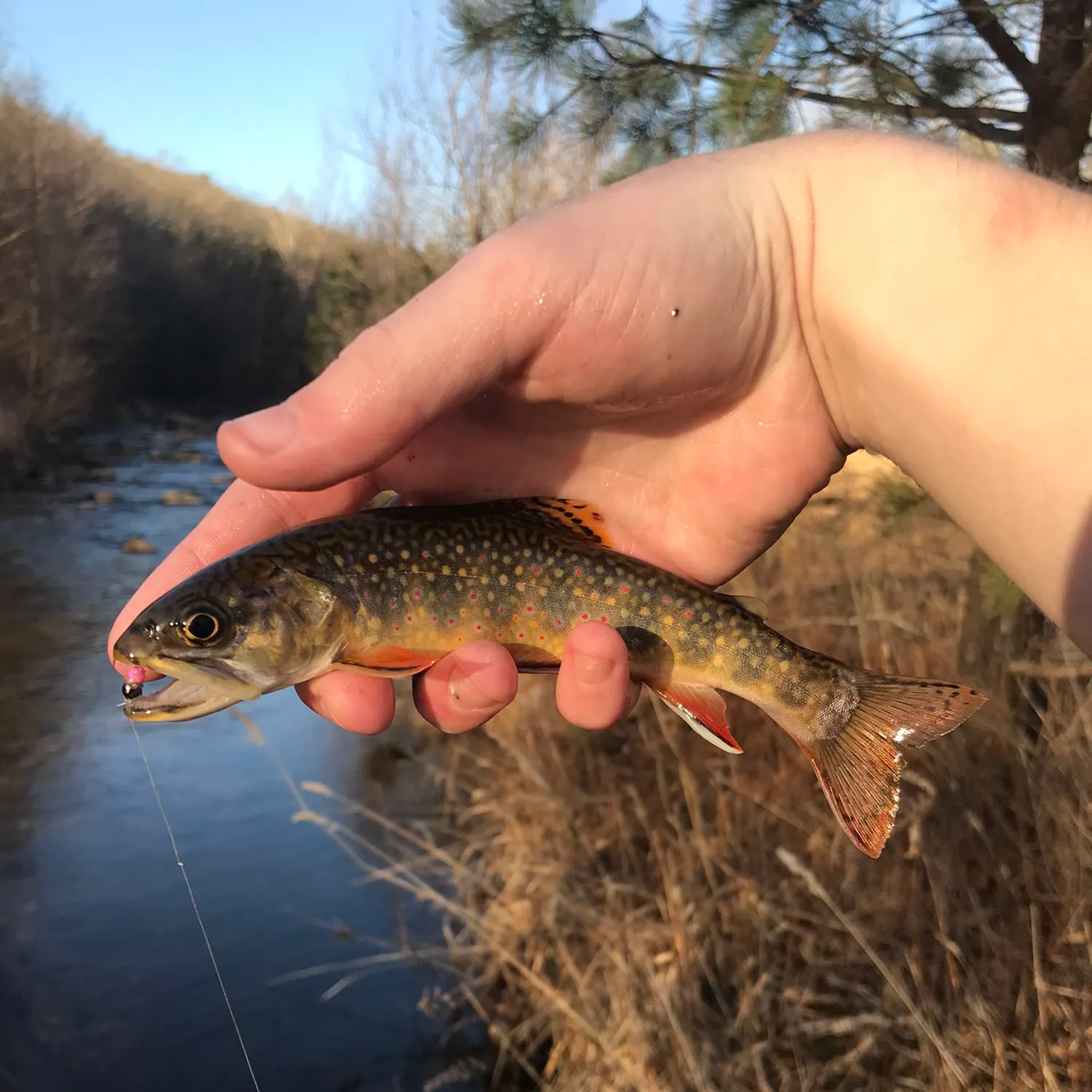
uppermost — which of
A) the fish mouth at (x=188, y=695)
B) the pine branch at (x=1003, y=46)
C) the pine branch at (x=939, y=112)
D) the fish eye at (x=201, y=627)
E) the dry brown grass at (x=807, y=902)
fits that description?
the pine branch at (x=1003, y=46)

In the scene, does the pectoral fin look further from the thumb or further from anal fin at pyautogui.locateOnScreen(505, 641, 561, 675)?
the thumb

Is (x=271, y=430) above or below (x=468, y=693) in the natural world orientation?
above

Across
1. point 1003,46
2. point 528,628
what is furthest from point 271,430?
point 1003,46

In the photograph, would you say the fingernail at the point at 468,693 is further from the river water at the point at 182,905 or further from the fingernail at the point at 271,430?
the river water at the point at 182,905

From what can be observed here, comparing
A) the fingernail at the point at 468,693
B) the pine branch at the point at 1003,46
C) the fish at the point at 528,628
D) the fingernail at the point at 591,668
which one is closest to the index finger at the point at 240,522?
the fish at the point at 528,628

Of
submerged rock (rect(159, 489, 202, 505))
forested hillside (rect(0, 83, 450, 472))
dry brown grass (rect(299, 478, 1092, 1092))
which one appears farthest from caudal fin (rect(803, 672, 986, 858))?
forested hillside (rect(0, 83, 450, 472))

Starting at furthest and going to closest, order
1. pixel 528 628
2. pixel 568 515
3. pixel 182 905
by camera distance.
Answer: pixel 182 905, pixel 568 515, pixel 528 628

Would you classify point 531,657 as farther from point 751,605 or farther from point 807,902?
point 807,902
